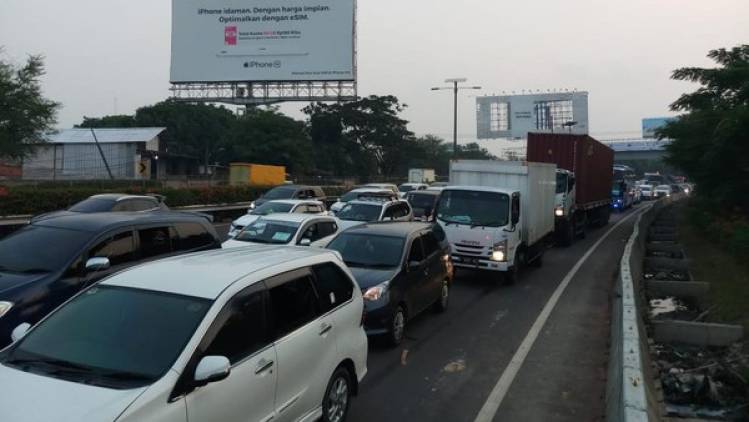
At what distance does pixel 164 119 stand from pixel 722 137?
71.2m

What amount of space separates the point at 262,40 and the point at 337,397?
45.8 meters

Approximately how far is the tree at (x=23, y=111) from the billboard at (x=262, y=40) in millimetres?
15259

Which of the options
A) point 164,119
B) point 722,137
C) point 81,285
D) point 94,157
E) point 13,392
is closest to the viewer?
point 13,392

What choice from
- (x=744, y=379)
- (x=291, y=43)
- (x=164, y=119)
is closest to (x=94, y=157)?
(x=291, y=43)

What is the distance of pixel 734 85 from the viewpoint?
17.2 m

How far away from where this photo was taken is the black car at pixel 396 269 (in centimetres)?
856

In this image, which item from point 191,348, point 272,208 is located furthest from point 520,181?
point 191,348

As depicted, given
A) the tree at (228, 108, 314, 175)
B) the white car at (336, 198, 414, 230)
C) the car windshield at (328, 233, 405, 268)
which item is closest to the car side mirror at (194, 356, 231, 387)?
the car windshield at (328, 233, 405, 268)

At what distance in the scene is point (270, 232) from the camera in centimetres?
1323

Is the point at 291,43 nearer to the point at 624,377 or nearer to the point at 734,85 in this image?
the point at 734,85

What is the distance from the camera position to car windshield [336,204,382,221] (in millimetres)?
17734

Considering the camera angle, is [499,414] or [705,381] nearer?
[499,414]

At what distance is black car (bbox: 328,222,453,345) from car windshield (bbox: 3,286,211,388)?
4.34m

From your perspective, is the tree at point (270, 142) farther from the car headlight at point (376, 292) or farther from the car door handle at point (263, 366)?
the car door handle at point (263, 366)
